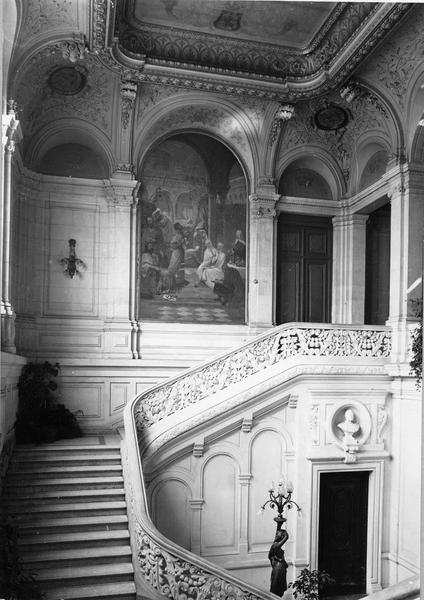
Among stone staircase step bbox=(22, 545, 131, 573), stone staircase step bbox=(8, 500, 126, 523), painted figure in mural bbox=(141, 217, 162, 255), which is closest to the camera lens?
stone staircase step bbox=(22, 545, 131, 573)

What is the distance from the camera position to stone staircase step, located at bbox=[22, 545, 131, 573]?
21.9 ft

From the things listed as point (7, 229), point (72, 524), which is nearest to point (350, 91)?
point (7, 229)

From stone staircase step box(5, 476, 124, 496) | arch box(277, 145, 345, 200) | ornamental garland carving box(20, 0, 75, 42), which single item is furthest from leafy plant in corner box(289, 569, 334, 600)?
ornamental garland carving box(20, 0, 75, 42)

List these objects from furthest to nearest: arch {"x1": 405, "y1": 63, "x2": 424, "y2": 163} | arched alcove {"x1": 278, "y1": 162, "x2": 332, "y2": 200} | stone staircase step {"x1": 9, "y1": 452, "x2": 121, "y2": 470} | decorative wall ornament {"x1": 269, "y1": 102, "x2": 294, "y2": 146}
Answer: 1. arched alcove {"x1": 278, "y1": 162, "x2": 332, "y2": 200}
2. decorative wall ornament {"x1": 269, "y1": 102, "x2": 294, "y2": 146}
3. arch {"x1": 405, "y1": 63, "x2": 424, "y2": 163}
4. stone staircase step {"x1": 9, "y1": 452, "x2": 121, "y2": 470}

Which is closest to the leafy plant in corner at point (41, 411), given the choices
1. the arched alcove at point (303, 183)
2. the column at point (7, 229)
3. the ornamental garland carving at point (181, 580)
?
the column at point (7, 229)

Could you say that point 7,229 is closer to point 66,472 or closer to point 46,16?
point 46,16

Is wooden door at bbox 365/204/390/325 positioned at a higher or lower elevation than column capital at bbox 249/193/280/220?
lower

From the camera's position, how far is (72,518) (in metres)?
7.38

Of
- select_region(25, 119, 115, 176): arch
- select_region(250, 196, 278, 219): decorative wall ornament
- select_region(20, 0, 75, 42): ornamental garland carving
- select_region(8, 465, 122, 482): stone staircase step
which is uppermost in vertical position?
select_region(20, 0, 75, 42): ornamental garland carving

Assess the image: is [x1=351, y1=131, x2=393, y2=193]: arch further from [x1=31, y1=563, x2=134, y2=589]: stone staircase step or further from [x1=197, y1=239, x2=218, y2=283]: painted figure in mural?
[x1=31, y1=563, x2=134, y2=589]: stone staircase step

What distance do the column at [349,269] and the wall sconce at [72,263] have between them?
583 centimetres

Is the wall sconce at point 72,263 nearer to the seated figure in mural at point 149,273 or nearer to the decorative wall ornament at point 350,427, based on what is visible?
the seated figure in mural at point 149,273

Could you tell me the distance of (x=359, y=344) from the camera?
9625 mm

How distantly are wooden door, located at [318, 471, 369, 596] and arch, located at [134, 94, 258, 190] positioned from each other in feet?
21.9
